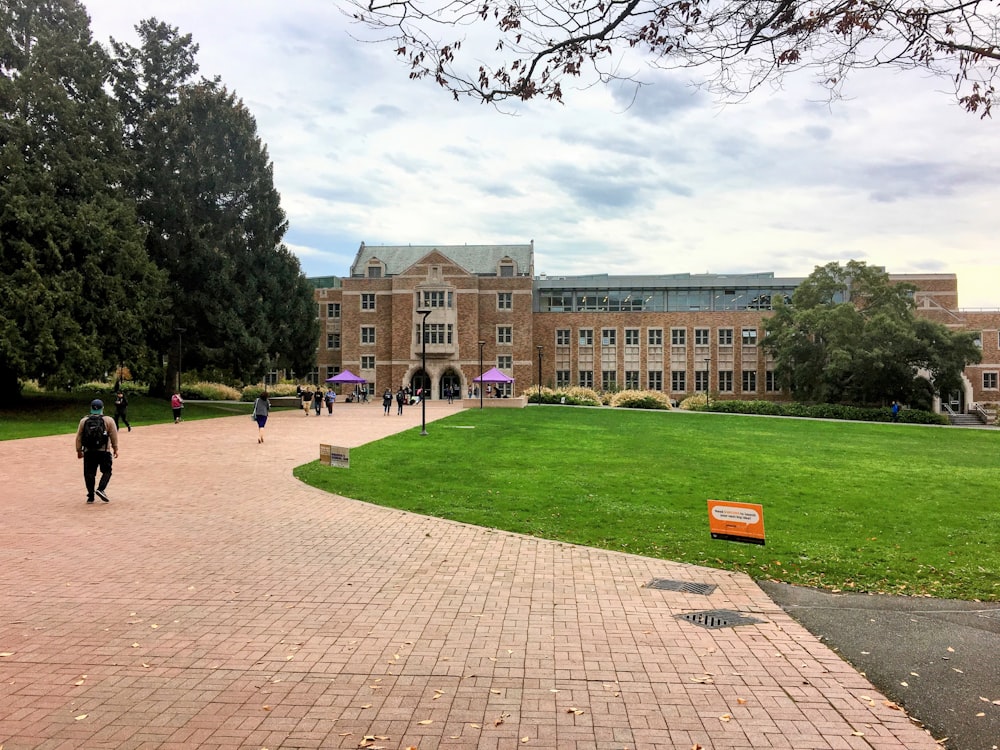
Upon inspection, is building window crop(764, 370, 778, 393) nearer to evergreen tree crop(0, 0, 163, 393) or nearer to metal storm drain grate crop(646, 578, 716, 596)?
evergreen tree crop(0, 0, 163, 393)

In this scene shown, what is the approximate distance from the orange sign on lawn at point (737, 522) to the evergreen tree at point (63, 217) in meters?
28.5

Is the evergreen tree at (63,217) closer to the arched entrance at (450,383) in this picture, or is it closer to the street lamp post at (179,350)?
the street lamp post at (179,350)

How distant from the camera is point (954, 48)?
4887 mm

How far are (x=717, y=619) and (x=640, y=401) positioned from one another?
151ft

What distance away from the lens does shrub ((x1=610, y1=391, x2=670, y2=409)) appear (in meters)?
51.1

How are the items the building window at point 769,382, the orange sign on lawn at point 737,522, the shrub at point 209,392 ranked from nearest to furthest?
the orange sign on lawn at point 737,522
the shrub at point 209,392
the building window at point 769,382

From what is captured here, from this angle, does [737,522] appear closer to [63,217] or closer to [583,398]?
[63,217]

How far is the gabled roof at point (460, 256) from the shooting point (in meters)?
65.7

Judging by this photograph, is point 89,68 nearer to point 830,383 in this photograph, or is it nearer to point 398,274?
point 398,274

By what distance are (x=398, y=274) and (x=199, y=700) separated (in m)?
59.3

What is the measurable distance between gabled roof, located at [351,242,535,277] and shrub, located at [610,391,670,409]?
18.9 metres

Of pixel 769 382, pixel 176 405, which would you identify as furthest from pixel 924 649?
pixel 769 382

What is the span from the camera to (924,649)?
531cm

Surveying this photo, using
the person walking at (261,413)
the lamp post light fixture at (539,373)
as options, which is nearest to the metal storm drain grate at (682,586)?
the person walking at (261,413)
